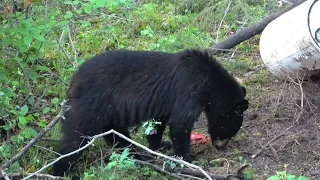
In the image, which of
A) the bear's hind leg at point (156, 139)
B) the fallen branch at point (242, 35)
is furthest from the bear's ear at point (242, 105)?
the fallen branch at point (242, 35)

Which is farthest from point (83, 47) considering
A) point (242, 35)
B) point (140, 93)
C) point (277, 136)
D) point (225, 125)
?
point (277, 136)

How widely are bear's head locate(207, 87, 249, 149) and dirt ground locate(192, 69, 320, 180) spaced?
0.14m

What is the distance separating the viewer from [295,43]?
24.4 ft

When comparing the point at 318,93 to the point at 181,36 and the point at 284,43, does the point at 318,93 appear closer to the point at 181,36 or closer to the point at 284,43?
the point at 284,43

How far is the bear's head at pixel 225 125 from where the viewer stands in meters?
6.64

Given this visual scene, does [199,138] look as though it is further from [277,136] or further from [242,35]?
[242,35]

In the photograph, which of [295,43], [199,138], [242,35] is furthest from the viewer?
[242,35]

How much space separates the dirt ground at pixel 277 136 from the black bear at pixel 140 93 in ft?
2.00

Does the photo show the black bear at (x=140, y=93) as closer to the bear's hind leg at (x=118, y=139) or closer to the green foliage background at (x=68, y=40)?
the bear's hind leg at (x=118, y=139)

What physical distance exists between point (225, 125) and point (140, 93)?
1.07 m

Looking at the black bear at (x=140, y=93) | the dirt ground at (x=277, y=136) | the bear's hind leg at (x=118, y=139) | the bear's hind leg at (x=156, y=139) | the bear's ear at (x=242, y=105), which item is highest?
the black bear at (x=140, y=93)

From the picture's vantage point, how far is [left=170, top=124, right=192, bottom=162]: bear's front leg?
246 inches

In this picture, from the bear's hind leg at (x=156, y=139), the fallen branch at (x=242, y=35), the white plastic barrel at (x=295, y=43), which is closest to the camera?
the bear's hind leg at (x=156, y=139)

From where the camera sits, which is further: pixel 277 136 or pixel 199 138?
pixel 199 138
